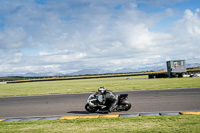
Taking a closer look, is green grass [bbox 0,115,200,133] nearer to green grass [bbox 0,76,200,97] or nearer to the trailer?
green grass [bbox 0,76,200,97]

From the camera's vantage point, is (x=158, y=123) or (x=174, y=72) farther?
(x=174, y=72)

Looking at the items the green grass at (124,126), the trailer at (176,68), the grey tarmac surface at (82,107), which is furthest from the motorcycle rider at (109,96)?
the trailer at (176,68)

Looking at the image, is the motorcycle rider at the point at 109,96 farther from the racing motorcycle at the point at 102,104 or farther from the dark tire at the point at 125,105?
the dark tire at the point at 125,105

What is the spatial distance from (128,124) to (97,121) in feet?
4.22

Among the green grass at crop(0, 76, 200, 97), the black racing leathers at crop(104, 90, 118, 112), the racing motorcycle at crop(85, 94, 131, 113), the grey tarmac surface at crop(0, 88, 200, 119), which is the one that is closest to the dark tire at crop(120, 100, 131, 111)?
the racing motorcycle at crop(85, 94, 131, 113)

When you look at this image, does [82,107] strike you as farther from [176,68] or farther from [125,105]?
[176,68]

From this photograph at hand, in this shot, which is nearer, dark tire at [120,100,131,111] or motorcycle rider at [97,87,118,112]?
motorcycle rider at [97,87,118,112]

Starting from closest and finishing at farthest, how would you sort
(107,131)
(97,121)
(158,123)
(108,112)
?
1. (107,131)
2. (158,123)
3. (97,121)
4. (108,112)

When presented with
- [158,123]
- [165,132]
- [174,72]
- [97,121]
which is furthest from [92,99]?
[174,72]

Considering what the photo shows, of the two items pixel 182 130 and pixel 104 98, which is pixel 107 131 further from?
pixel 104 98

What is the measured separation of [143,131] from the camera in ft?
18.8

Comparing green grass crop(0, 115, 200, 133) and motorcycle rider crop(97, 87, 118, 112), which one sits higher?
motorcycle rider crop(97, 87, 118, 112)

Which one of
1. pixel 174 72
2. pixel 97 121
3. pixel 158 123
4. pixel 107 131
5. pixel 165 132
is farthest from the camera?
pixel 174 72

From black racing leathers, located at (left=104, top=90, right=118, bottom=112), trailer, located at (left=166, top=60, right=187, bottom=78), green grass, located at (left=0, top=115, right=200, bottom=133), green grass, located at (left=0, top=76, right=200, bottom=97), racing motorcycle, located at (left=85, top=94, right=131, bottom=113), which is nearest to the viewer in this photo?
green grass, located at (left=0, top=115, right=200, bottom=133)
